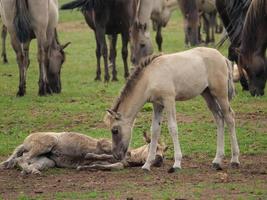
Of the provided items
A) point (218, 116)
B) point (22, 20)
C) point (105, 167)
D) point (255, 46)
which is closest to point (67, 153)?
point (105, 167)

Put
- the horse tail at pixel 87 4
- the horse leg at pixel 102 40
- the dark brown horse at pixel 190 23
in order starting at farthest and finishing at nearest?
the dark brown horse at pixel 190 23, the horse leg at pixel 102 40, the horse tail at pixel 87 4

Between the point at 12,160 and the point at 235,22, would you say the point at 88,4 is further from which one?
the point at 12,160

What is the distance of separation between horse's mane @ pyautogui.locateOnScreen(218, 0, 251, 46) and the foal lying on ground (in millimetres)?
6053

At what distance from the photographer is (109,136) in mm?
11836

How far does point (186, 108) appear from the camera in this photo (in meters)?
14.3

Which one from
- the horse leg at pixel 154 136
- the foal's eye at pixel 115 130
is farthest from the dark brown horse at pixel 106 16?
the foal's eye at pixel 115 130

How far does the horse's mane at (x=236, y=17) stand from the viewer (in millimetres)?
15508

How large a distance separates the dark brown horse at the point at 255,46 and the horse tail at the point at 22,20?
3.82m

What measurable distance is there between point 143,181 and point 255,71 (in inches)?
235

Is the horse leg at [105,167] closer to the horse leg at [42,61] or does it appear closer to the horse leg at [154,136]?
the horse leg at [154,136]

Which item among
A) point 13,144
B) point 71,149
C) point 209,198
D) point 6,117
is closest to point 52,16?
point 6,117

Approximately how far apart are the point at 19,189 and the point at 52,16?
8.07 metres

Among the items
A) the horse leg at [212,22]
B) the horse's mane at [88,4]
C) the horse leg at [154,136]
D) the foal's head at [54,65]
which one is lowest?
→ the horse leg at [212,22]

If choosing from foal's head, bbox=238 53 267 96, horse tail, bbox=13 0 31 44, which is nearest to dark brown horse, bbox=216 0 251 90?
foal's head, bbox=238 53 267 96
